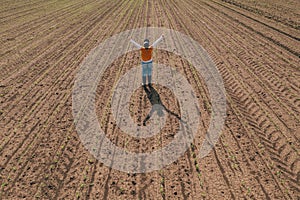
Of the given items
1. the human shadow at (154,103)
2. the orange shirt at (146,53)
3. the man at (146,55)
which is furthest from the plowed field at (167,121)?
the orange shirt at (146,53)

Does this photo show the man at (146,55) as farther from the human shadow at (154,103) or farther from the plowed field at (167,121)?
the plowed field at (167,121)

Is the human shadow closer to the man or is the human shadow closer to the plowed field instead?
the plowed field

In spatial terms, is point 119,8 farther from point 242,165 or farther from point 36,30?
point 242,165

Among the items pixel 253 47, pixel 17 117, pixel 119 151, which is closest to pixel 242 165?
pixel 119 151

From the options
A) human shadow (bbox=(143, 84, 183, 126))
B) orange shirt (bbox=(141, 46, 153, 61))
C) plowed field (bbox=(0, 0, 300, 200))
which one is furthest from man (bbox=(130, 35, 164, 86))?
plowed field (bbox=(0, 0, 300, 200))

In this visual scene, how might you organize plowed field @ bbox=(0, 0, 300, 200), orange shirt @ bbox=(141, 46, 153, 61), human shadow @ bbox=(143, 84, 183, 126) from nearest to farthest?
plowed field @ bbox=(0, 0, 300, 200), human shadow @ bbox=(143, 84, 183, 126), orange shirt @ bbox=(141, 46, 153, 61)

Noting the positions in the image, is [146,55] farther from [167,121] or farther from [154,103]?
[167,121]

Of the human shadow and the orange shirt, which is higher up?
the orange shirt

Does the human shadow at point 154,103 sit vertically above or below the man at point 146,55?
below

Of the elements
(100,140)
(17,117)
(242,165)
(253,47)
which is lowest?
(242,165)
